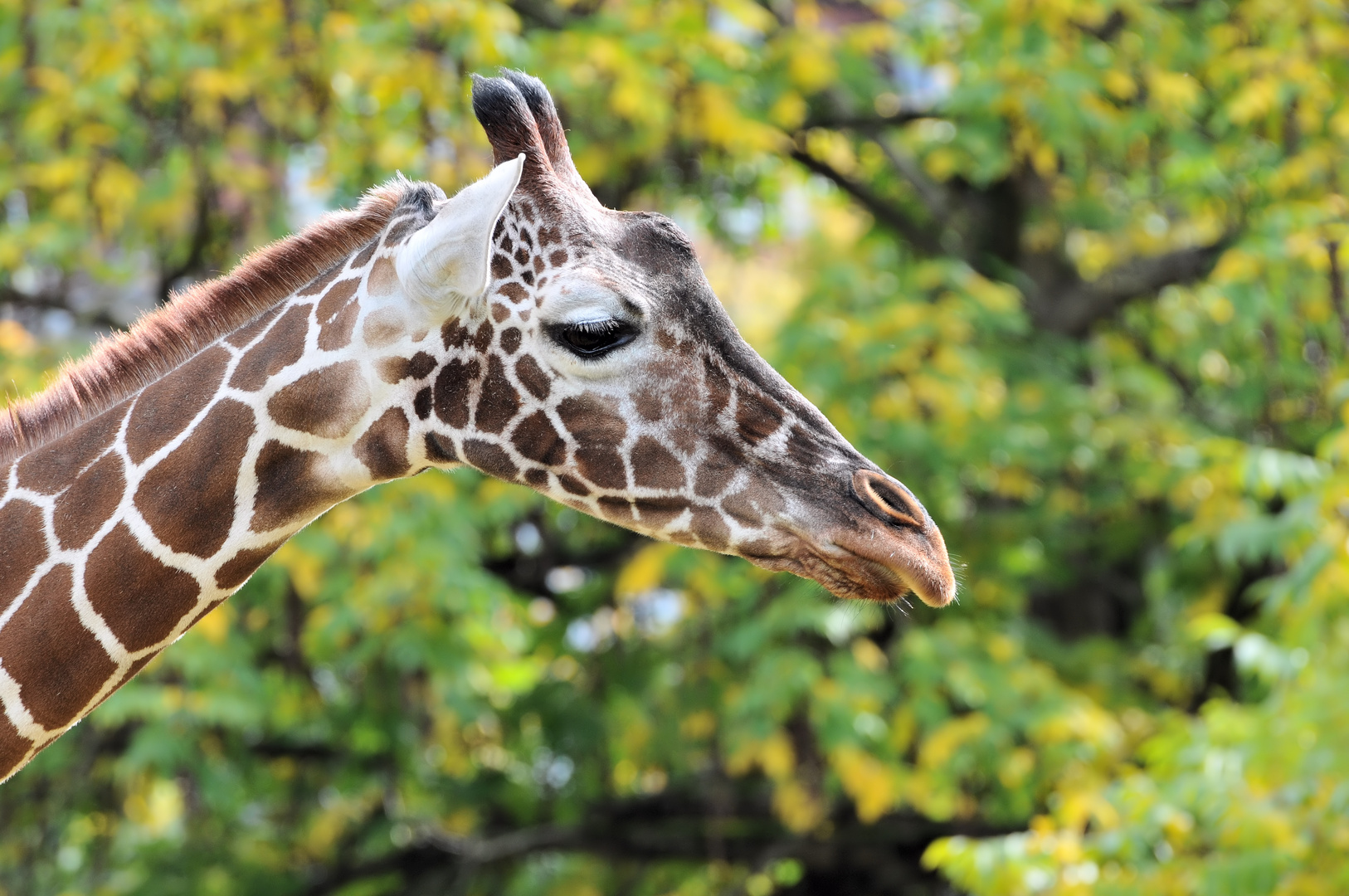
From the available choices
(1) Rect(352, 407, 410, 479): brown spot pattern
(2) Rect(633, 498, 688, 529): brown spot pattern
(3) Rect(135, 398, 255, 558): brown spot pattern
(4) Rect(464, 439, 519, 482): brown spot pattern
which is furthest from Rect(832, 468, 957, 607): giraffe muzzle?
(3) Rect(135, 398, 255, 558): brown spot pattern

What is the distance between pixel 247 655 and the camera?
7.83 metres

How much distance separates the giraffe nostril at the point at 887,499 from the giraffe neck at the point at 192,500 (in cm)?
93

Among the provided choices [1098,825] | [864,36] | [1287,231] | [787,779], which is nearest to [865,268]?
[864,36]

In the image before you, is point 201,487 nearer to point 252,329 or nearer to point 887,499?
point 252,329

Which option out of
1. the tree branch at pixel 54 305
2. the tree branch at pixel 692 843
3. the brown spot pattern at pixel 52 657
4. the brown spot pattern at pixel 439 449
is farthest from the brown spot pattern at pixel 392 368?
the tree branch at pixel 54 305

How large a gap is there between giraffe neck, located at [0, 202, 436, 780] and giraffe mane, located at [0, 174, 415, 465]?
0.14m

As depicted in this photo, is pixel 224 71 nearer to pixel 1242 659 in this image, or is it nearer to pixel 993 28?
pixel 993 28

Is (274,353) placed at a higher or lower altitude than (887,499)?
lower

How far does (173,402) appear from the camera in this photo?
2.93m

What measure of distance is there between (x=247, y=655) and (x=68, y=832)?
9.45 ft

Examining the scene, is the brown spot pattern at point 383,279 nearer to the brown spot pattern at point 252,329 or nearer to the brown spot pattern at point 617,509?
the brown spot pattern at point 252,329

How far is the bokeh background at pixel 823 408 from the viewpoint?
24.1 ft

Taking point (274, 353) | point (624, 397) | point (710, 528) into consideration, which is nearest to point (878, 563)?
point (710, 528)

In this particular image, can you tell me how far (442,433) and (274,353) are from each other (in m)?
0.43
